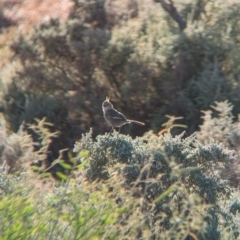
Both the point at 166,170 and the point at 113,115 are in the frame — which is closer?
the point at 166,170

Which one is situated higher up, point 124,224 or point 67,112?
point 124,224

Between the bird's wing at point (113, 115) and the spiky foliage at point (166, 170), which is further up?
the spiky foliage at point (166, 170)

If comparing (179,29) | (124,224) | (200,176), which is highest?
(124,224)

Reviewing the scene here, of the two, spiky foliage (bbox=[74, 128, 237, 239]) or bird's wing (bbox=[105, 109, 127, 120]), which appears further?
bird's wing (bbox=[105, 109, 127, 120])

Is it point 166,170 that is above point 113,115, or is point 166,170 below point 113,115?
above

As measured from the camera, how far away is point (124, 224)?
547 centimetres

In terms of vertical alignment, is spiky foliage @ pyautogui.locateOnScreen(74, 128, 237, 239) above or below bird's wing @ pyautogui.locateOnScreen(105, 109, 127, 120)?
above

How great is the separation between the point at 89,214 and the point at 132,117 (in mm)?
6204

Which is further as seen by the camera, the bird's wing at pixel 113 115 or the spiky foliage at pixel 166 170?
the bird's wing at pixel 113 115

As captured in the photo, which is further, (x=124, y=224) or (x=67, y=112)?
(x=67, y=112)

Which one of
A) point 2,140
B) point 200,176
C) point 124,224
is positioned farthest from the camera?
point 2,140

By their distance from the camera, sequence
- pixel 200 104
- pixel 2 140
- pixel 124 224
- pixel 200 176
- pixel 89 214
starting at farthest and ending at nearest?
1. pixel 200 104
2. pixel 2 140
3. pixel 200 176
4. pixel 124 224
5. pixel 89 214

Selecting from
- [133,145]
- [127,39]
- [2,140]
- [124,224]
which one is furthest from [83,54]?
[124,224]

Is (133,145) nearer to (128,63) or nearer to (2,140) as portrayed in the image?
(2,140)
